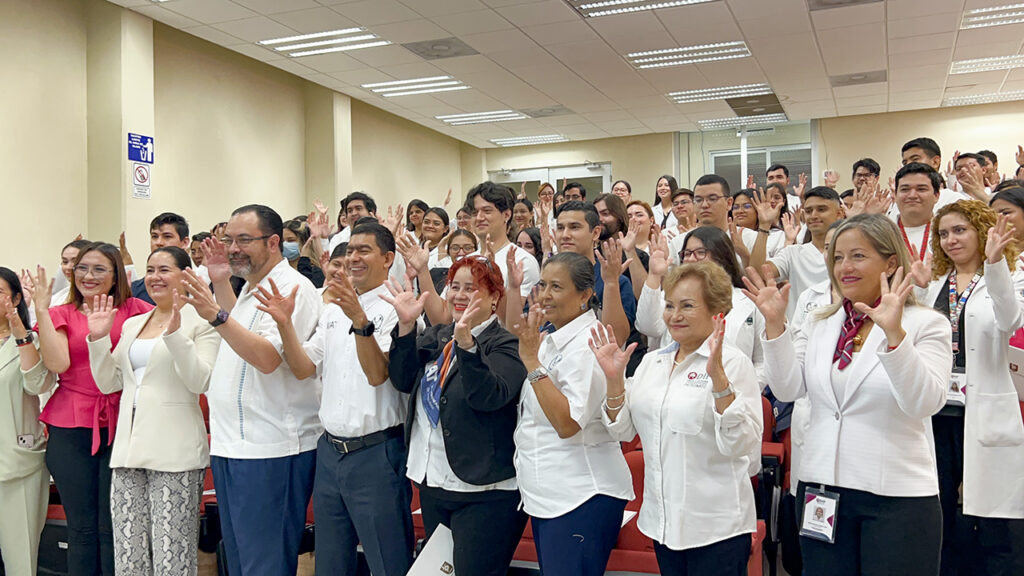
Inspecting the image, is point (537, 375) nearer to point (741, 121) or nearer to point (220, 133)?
point (220, 133)

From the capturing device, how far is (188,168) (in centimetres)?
794

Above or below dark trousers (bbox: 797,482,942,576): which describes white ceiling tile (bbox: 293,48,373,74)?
above

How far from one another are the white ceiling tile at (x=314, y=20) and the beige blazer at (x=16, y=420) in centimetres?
433

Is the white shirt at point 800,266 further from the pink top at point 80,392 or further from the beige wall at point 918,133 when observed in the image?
the beige wall at point 918,133

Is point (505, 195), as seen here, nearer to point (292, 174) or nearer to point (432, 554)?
point (432, 554)

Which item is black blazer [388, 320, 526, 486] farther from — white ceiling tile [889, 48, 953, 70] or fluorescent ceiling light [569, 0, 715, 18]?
white ceiling tile [889, 48, 953, 70]

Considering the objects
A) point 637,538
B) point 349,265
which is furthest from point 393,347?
point 637,538

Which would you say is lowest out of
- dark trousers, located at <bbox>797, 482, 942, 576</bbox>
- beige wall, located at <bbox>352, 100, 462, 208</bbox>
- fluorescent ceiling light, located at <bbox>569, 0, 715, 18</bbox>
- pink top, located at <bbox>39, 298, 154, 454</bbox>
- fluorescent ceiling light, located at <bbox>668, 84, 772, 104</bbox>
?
dark trousers, located at <bbox>797, 482, 942, 576</bbox>

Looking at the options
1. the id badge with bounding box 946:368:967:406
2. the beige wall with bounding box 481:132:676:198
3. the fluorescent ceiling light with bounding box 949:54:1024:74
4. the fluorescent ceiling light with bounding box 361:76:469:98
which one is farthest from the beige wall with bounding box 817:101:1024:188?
the id badge with bounding box 946:368:967:406

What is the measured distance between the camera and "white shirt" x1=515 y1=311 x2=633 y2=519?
224cm

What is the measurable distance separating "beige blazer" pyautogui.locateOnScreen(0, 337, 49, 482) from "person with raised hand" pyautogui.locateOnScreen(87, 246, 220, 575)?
1.67ft

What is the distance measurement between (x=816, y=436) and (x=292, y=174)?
863cm

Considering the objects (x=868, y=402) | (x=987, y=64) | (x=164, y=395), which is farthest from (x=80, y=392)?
(x=987, y=64)

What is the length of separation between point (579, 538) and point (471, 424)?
0.47 meters
